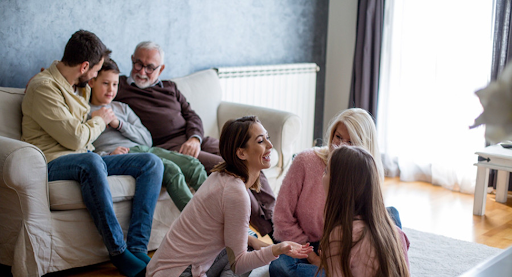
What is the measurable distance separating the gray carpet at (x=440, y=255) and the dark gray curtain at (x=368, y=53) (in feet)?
5.91

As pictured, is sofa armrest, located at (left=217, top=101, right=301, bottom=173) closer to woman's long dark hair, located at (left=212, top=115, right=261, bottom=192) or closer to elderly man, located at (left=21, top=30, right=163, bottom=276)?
elderly man, located at (left=21, top=30, right=163, bottom=276)

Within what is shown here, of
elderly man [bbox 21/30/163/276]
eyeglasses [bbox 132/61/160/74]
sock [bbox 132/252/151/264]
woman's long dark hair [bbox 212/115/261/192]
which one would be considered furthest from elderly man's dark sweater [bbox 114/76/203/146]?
woman's long dark hair [bbox 212/115/261/192]

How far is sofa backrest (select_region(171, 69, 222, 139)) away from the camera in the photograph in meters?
3.44

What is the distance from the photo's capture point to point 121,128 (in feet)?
9.36

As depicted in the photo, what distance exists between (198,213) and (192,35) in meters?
2.21

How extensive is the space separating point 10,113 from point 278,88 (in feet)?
7.41

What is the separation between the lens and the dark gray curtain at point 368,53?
453 centimetres

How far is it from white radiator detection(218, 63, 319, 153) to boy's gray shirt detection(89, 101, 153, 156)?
3.16 ft

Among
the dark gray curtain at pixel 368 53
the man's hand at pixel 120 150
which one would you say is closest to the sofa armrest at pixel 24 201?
the man's hand at pixel 120 150

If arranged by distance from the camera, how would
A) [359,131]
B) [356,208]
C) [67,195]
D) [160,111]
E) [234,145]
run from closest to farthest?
[356,208], [234,145], [359,131], [67,195], [160,111]

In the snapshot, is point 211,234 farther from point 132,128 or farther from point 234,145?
point 132,128

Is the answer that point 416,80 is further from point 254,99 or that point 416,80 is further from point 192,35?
point 192,35

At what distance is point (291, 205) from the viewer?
2.05 meters

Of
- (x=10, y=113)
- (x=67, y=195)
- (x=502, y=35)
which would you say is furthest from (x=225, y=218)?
(x=502, y=35)
